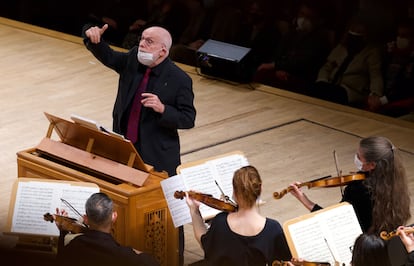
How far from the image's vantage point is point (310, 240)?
14.0 ft

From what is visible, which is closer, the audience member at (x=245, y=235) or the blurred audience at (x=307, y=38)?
the audience member at (x=245, y=235)

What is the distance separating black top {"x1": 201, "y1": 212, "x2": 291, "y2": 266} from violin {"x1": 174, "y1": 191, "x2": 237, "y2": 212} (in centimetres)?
12

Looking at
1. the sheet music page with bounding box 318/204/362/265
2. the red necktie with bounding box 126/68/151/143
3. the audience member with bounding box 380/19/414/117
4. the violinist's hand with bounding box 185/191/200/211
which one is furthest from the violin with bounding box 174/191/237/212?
the audience member with bounding box 380/19/414/117

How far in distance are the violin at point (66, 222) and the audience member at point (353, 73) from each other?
506cm

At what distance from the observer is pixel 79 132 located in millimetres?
5656

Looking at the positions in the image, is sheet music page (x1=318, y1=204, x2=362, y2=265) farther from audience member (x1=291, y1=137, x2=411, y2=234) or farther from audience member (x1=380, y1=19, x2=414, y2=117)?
audience member (x1=380, y1=19, x2=414, y2=117)

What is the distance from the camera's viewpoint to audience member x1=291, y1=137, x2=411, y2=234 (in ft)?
14.9

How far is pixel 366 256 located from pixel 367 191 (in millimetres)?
1103

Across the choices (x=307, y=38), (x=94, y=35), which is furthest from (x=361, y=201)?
(x=307, y=38)

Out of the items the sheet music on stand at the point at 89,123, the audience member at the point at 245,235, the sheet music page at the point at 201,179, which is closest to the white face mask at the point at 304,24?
the sheet music on stand at the point at 89,123

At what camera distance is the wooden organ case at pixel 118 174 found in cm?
511

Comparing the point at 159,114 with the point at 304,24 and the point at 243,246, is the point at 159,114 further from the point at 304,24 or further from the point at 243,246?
the point at 304,24

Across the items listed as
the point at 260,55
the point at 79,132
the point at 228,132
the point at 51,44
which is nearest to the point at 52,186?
the point at 79,132

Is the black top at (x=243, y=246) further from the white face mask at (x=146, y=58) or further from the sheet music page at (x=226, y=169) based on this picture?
the white face mask at (x=146, y=58)
